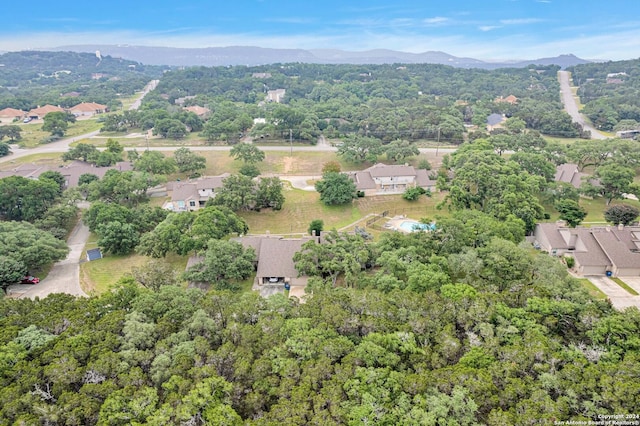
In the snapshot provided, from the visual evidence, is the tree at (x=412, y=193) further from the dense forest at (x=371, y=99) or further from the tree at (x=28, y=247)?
the tree at (x=28, y=247)

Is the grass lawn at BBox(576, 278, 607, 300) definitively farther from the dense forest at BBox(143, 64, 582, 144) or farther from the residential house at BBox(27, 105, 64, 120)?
the residential house at BBox(27, 105, 64, 120)

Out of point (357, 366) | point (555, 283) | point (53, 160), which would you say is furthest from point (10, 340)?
point (53, 160)

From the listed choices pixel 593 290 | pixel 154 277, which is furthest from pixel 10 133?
pixel 593 290

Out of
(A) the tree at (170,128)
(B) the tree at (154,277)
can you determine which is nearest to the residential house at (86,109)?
(A) the tree at (170,128)

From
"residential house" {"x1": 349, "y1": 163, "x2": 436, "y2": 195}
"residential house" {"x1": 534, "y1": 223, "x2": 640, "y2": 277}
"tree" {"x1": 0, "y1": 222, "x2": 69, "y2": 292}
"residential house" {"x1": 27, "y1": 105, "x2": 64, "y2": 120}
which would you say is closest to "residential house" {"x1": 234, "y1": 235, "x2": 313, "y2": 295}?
"tree" {"x1": 0, "y1": 222, "x2": 69, "y2": 292}

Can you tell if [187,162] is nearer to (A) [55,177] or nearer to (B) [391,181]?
(A) [55,177]

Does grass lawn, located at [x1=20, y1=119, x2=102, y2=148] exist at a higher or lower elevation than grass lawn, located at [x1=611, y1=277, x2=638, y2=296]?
higher
